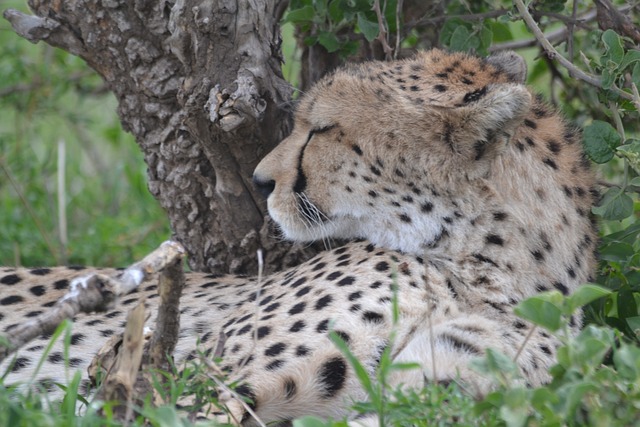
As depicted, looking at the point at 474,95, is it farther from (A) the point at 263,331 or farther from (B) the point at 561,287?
(A) the point at 263,331

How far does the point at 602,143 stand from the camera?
103 inches

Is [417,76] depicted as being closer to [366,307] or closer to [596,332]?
[366,307]

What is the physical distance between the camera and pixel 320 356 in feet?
7.62

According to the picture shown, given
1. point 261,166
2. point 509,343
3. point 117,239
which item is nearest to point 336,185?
point 261,166

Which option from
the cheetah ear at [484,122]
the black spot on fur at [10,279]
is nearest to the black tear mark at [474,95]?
the cheetah ear at [484,122]

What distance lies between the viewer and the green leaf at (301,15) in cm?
292

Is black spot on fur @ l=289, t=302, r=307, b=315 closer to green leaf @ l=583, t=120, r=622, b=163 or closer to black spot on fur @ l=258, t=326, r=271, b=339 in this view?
black spot on fur @ l=258, t=326, r=271, b=339

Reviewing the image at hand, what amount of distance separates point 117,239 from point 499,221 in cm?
195

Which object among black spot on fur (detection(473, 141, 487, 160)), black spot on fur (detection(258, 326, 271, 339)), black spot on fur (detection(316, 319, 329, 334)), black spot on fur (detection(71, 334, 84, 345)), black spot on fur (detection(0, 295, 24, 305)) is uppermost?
black spot on fur (detection(473, 141, 487, 160))

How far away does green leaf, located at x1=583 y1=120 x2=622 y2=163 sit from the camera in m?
2.62

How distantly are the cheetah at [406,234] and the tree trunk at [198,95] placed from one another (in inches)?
6.2

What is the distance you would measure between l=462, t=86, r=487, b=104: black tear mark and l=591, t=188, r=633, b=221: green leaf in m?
0.44

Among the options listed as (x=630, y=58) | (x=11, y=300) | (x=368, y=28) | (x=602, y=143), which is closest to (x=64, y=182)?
(x=11, y=300)

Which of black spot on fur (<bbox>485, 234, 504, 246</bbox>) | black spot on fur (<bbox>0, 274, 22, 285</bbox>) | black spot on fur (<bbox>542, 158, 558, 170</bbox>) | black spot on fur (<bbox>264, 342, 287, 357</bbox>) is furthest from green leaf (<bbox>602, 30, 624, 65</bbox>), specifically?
black spot on fur (<bbox>0, 274, 22, 285</bbox>)
